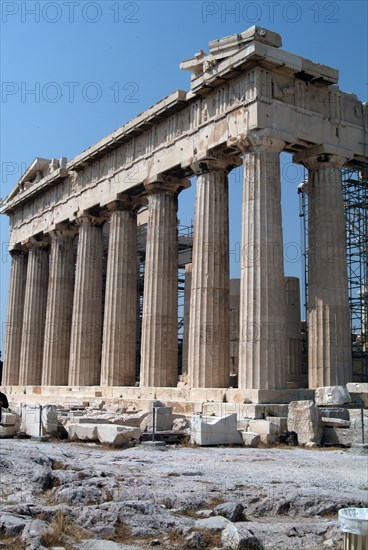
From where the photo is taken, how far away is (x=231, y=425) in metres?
17.4

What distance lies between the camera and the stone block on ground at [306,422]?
1697 centimetres

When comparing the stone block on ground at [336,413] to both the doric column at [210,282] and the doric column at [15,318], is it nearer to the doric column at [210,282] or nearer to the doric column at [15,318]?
the doric column at [210,282]

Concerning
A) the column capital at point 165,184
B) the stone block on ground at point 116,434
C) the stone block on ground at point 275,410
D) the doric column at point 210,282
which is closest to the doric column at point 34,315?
the column capital at point 165,184

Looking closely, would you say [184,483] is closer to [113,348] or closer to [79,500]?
[79,500]

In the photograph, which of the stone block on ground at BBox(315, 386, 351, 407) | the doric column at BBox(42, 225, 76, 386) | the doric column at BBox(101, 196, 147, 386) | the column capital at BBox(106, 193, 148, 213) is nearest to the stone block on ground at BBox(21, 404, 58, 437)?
the stone block on ground at BBox(315, 386, 351, 407)

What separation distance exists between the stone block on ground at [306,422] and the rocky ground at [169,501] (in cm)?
338

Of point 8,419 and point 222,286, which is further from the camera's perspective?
point 222,286

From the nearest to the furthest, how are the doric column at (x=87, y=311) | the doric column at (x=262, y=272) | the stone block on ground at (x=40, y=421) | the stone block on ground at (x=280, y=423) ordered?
the stone block on ground at (x=280, y=423)
the stone block on ground at (x=40, y=421)
the doric column at (x=262, y=272)
the doric column at (x=87, y=311)

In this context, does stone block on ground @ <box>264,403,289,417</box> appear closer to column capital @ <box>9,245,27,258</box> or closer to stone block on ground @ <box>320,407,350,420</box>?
stone block on ground @ <box>320,407,350,420</box>

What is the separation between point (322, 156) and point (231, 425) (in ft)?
33.3

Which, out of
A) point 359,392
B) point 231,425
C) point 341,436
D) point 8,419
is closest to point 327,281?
point 359,392

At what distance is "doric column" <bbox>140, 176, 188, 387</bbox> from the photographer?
26.1 metres

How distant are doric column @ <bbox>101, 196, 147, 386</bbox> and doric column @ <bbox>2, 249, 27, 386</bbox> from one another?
43.2 feet

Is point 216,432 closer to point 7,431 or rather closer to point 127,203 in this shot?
point 7,431
